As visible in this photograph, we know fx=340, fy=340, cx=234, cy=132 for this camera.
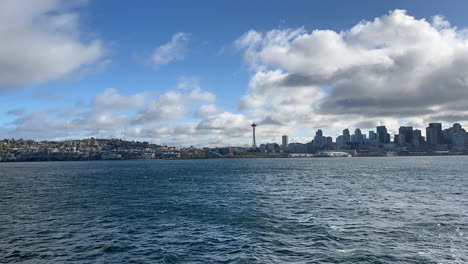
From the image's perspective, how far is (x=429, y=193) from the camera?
2827 inches

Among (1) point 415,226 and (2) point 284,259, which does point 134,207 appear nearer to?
(2) point 284,259

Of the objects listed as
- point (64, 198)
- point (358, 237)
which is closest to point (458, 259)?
point (358, 237)

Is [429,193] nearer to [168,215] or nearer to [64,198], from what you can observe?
[168,215]

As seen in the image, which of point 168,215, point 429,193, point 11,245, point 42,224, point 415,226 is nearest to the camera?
point 11,245

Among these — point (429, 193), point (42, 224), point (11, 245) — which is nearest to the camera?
point (11, 245)

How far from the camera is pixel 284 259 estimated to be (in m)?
29.1

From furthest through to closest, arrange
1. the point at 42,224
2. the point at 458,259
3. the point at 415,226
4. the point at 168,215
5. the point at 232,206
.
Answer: the point at 232,206, the point at 168,215, the point at 42,224, the point at 415,226, the point at 458,259

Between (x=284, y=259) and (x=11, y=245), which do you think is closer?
(x=284, y=259)

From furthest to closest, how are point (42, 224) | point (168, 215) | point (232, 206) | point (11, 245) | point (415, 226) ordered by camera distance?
point (232, 206) → point (168, 215) → point (42, 224) → point (415, 226) → point (11, 245)

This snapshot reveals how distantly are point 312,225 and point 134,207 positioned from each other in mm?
32351

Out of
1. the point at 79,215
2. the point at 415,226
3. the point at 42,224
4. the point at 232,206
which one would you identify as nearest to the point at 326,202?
the point at 232,206

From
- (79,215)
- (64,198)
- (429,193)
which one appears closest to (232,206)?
(79,215)

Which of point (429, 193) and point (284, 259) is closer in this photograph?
point (284, 259)

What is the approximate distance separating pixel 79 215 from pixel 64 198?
23.8 m
